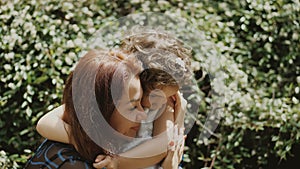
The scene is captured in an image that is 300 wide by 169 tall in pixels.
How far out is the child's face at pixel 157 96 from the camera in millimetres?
2623

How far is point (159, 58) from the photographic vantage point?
260 cm

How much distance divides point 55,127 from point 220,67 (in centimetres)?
177

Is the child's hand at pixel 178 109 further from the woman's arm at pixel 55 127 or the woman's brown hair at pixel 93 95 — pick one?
the woman's arm at pixel 55 127

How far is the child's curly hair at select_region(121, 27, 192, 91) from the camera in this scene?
2.58 meters

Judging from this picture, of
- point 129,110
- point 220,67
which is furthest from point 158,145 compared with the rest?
point 220,67

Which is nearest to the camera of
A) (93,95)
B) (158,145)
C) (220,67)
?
(93,95)

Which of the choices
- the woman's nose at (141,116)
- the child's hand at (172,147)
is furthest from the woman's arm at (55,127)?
the child's hand at (172,147)

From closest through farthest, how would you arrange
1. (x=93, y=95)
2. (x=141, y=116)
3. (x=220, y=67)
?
(x=93, y=95), (x=141, y=116), (x=220, y=67)

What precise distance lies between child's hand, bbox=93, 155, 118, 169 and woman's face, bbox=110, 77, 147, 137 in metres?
0.12

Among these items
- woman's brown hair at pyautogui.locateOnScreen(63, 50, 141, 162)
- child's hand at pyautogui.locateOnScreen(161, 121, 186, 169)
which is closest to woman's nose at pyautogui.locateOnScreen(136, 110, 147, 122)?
woman's brown hair at pyautogui.locateOnScreen(63, 50, 141, 162)

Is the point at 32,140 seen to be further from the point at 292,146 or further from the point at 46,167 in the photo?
the point at 292,146

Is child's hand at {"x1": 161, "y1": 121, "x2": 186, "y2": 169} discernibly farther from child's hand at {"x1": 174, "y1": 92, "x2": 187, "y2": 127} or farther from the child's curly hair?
the child's curly hair

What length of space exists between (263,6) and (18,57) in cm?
169

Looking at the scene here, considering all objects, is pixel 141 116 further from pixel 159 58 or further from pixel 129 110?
pixel 159 58
